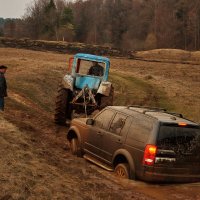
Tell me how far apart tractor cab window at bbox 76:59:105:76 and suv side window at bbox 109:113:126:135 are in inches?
293

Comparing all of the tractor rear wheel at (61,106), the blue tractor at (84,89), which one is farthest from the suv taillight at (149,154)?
the tractor rear wheel at (61,106)

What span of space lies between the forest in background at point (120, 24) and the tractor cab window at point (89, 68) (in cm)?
7275

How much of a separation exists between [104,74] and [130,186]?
923 cm

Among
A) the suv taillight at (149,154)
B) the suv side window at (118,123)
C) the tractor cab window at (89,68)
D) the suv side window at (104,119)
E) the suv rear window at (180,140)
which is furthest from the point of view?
the tractor cab window at (89,68)

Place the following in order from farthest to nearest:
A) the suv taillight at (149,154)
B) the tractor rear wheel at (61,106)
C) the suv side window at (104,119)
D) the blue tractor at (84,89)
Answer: the blue tractor at (84,89), the tractor rear wheel at (61,106), the suv side window at (104,119), the suv taillight at (149,154)

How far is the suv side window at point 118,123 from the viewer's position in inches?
396

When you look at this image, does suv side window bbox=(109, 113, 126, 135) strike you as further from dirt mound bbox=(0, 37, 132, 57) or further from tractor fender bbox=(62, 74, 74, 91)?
dirt mound bbox=(0, 37, 132, 57)

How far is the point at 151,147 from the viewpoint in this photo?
8906mm

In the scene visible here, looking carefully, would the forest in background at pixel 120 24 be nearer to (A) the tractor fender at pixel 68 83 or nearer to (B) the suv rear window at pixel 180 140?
(A) the tractor fender at pixel 68 83

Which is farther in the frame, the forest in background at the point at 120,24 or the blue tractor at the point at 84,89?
the forest in background at the point at 120,24

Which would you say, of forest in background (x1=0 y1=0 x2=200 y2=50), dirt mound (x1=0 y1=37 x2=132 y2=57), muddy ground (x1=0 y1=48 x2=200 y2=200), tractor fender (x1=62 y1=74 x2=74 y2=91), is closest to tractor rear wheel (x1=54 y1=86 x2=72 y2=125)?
tractor fender (x1=62 y1=74 x2=74 y2=91)

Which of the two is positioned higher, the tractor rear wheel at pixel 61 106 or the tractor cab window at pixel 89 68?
the tractor cab window at pixel 89 68

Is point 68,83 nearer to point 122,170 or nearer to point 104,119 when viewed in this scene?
point 104,119

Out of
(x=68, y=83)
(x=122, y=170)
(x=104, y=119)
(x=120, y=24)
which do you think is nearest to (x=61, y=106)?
(x=68, y=83)
